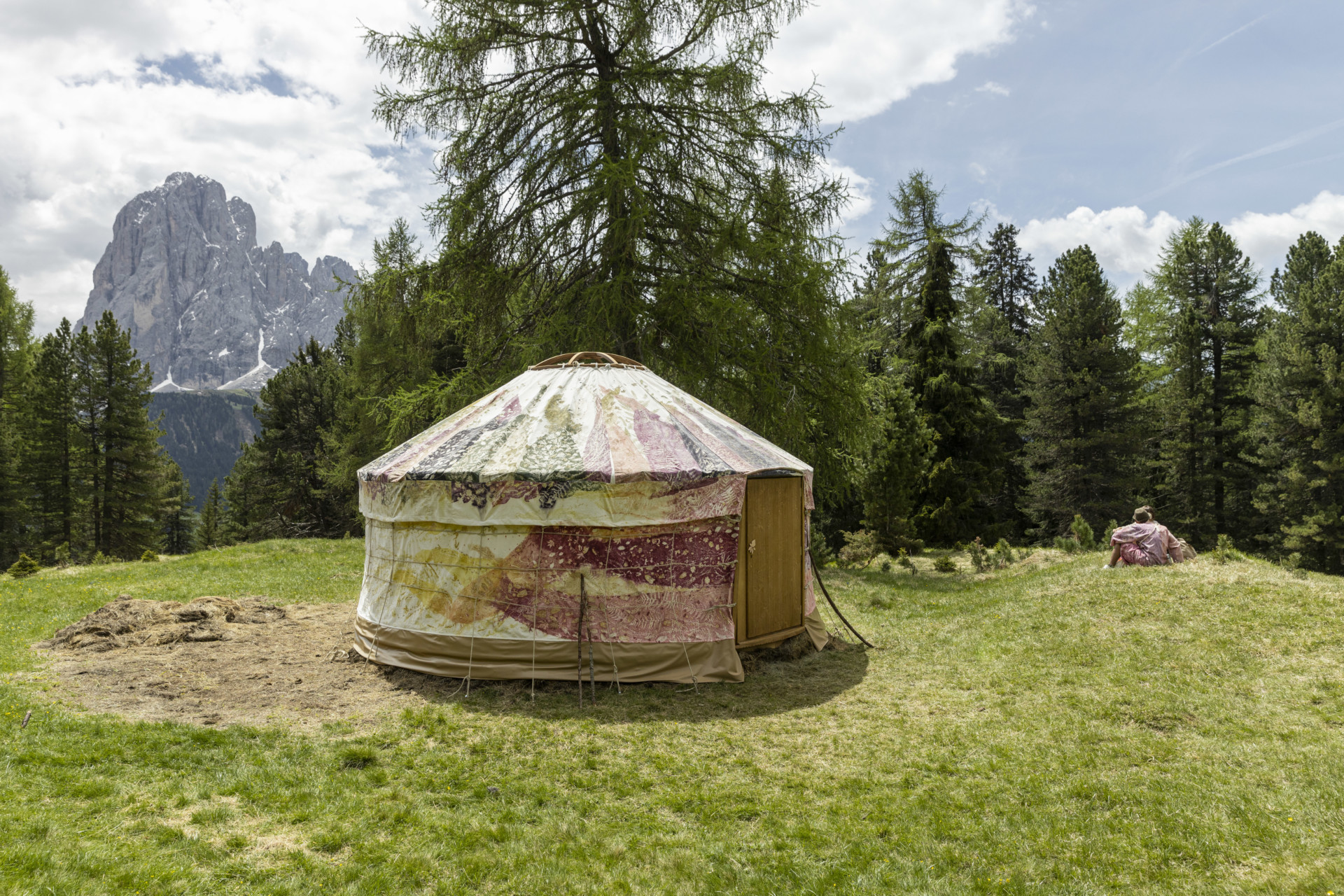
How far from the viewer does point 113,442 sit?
26375 millimetres

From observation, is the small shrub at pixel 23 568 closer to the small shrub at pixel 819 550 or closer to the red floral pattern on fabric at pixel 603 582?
the red floral pattern on fabric at pixel 603 582

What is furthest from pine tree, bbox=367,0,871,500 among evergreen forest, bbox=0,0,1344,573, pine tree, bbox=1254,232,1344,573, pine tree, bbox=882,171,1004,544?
pine tree, bbox=1254,232,1344,573

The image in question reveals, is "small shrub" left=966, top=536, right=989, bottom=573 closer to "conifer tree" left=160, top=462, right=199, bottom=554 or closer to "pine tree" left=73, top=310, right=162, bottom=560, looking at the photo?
"pine tree" left=73, top=310, right=162, bottom=560

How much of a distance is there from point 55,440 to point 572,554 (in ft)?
91.6

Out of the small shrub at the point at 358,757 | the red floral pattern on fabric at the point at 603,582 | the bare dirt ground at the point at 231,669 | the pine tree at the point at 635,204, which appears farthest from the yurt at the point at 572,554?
the pine tree at the point at 635,204

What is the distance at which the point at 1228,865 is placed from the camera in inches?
129

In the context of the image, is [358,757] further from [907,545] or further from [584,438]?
[907,545]

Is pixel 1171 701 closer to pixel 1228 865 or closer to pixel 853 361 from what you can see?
pixel 1228 865

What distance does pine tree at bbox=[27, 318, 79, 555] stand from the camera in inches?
992

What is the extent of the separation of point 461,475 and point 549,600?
1356mm

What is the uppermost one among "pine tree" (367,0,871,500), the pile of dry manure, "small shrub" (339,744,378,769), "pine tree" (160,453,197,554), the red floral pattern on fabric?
"pine tree" (367,0,871,500)

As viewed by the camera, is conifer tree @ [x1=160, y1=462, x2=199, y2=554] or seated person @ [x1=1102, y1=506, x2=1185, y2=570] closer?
seated person @ [x1=1102, y1=506, x2=1185, y2=570]

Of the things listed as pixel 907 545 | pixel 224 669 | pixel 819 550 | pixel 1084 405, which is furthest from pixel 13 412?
pixel 1084 405

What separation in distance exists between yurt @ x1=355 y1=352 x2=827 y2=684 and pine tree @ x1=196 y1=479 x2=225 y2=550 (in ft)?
94.3
